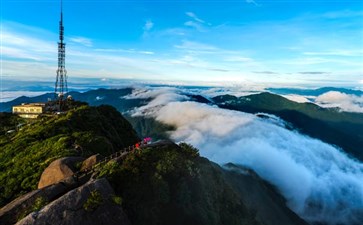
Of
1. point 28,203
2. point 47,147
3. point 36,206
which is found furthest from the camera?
point 47,147

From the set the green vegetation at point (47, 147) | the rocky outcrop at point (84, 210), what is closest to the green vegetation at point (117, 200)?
the rocky outcrop at point (84, 210)

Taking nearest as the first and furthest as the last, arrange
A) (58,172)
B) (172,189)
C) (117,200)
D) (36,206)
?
1. (36,206)
2. (117,200)
3. (172,189)
4. (58,172)

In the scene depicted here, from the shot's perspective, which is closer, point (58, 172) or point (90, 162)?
point (58, 172)

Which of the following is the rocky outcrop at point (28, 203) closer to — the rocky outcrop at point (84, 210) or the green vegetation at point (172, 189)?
the rocky outcrop at point (84, 210)

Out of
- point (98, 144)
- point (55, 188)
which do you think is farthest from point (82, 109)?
point (55, 188)

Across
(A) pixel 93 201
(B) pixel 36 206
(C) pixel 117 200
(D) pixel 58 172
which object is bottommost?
(B) pixel 36 206

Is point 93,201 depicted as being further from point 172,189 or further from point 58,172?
point 58,172

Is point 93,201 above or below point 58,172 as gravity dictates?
above

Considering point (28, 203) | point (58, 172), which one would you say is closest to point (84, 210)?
point (28, 203)
